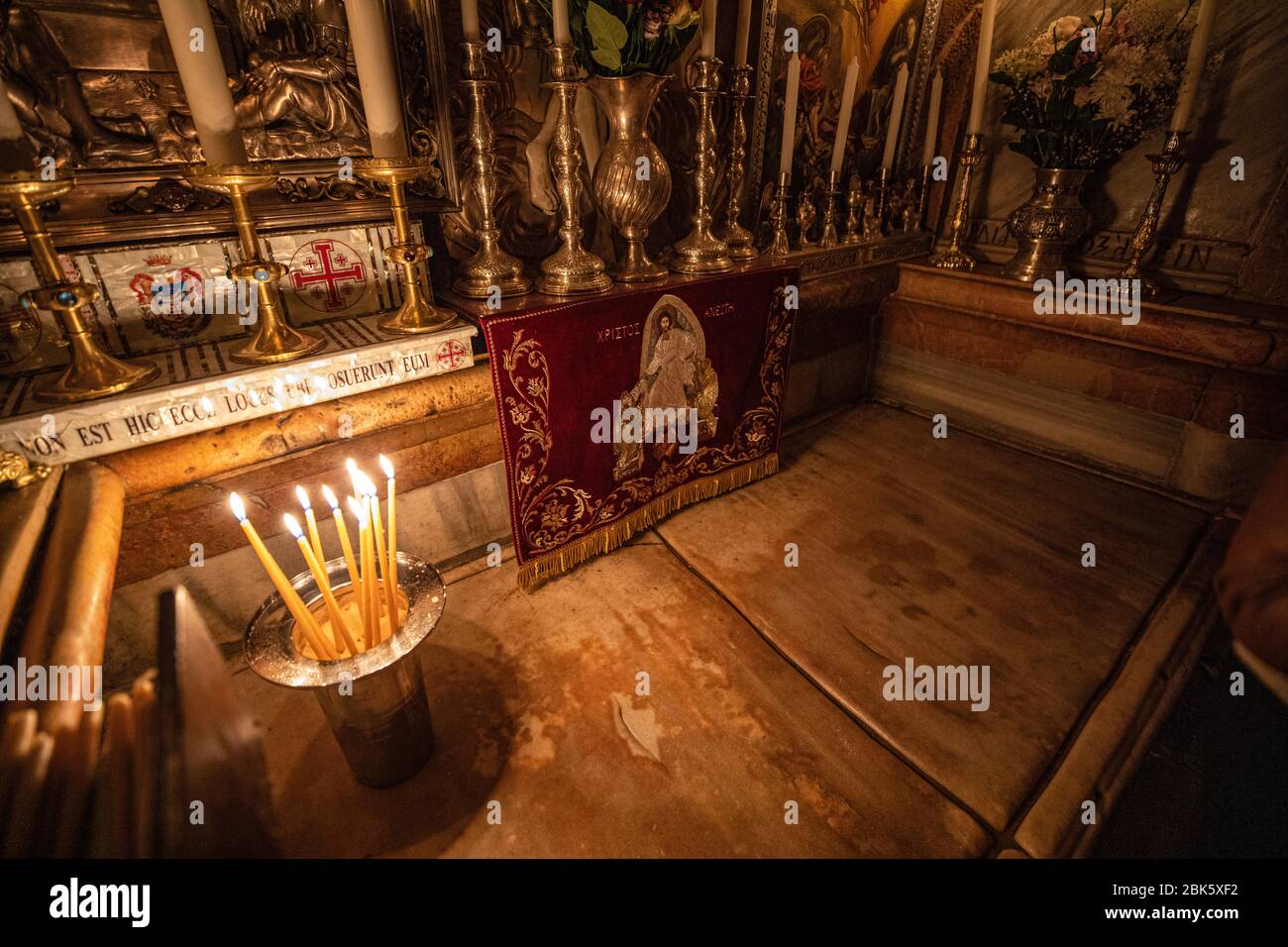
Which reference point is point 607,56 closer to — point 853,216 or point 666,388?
point 666,388

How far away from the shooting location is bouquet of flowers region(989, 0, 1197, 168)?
2.21 m

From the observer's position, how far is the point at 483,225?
183 centimetres

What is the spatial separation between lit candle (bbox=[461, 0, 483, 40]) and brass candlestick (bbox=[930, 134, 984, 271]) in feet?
8.00

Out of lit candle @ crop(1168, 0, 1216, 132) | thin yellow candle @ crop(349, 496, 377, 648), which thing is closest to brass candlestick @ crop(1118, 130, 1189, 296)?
lit candle @ crop(1168, 0, 1216, 132)

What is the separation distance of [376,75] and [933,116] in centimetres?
288

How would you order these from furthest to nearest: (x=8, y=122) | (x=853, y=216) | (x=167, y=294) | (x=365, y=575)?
(x=853, y=216)
(x=167, y=294)
(x=365, y=575)
(x=8, y=122)

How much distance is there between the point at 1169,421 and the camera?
2.43 metres

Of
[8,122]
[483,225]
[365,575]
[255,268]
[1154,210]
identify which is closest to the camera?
[8,122]

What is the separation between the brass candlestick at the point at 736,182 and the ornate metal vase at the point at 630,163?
53 centimetres

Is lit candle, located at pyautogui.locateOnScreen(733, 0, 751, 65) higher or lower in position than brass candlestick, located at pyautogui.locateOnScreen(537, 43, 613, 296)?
higher

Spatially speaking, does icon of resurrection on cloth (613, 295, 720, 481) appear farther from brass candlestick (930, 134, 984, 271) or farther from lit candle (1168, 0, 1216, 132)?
lit candle (1168, 0, 1216, 132)

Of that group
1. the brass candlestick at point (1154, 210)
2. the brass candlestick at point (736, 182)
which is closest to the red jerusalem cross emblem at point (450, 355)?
the brass candlestick at point (736, 182)

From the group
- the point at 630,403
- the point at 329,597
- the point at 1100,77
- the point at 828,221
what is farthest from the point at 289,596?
the point at 1100,77
